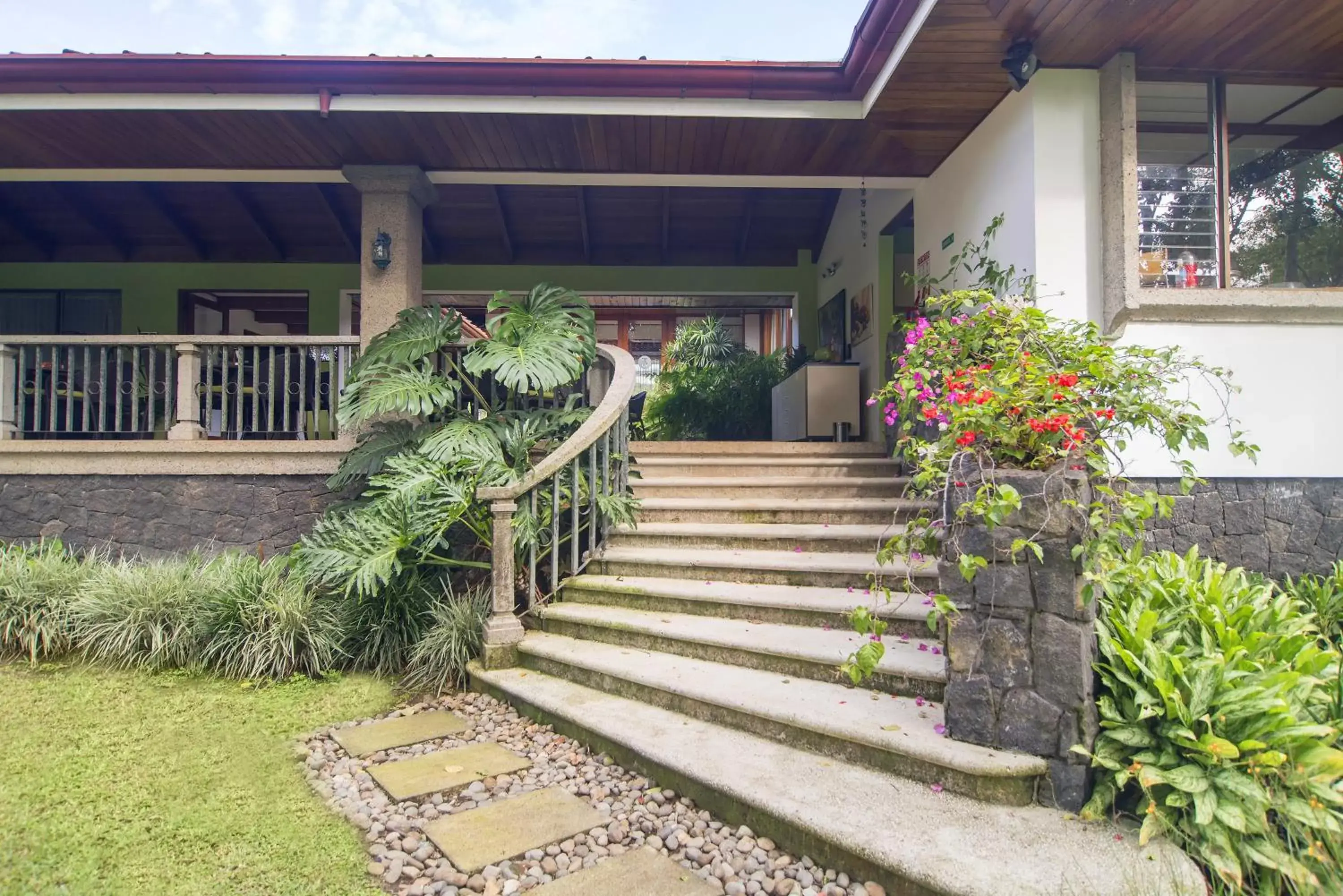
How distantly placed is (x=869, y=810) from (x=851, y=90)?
4141 mm

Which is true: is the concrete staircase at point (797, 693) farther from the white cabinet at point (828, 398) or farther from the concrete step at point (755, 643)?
the white cabinet at point (828, 398)

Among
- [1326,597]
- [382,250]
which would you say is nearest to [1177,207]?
[1326,597]

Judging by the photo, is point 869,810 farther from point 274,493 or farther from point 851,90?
point 274,493

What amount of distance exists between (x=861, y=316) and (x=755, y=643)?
4.90m

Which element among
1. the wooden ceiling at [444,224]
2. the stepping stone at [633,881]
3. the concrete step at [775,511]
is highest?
the wooden ceiling at [444,224]

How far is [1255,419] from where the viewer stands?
3.97 meters

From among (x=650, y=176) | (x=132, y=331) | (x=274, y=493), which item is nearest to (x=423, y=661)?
(x=274, y=493)

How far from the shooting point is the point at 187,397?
5.41 metres

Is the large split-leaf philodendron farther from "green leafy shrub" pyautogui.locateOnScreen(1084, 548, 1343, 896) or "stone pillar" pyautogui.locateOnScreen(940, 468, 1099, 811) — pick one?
"green leafy shrub" pyautogui.locateOnScreen(1084, 548, 1343, 896)

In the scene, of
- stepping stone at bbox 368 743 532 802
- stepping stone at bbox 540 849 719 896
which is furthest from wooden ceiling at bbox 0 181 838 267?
stepping stone at bbox 540 849 719 896

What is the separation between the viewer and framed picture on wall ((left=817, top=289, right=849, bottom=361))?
7832 mm

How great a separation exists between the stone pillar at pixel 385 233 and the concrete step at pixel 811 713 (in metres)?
3.04

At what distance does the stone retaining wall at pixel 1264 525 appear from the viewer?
3.94 meters

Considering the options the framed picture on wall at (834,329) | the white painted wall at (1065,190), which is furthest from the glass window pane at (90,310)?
the white painted wall at (1065,190)
